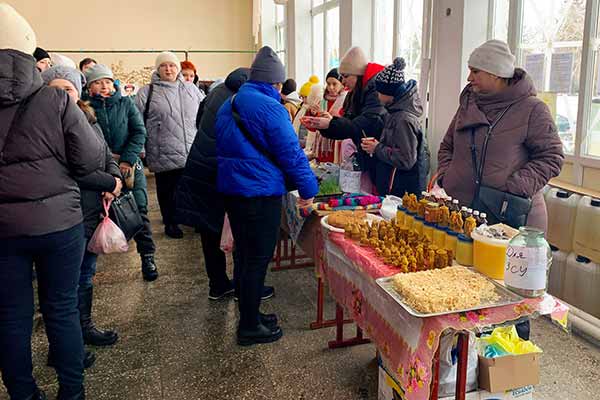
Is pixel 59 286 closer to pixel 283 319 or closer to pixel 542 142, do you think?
pixel 283 319

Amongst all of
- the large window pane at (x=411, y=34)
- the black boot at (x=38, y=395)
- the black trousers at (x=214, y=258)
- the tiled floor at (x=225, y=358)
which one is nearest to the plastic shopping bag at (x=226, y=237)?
the black trousers at (x=214, y=258)

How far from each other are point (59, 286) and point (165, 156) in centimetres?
223

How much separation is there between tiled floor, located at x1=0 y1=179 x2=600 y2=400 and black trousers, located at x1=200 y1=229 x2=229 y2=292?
0.12 m

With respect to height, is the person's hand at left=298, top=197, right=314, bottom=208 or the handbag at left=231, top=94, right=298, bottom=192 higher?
the handbag at left=231, top=94, right=298, bottom=192

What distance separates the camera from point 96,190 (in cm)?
202

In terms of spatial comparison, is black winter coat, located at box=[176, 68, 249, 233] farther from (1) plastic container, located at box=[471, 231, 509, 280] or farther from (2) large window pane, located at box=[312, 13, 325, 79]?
(2) large window pane, located at box=[312, 13, 325, 79]

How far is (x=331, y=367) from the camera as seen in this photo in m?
2.23

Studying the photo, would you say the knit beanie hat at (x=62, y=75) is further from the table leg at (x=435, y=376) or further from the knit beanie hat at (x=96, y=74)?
the table leg at (x=435, y=376)

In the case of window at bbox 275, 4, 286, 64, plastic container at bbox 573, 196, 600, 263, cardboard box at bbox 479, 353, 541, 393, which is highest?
window at bbox 275, 4, 286, 64

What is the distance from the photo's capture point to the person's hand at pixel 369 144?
2625 mm

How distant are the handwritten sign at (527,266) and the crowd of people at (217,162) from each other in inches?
27.1

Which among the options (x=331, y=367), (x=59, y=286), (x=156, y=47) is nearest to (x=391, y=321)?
(x=331, y=367)

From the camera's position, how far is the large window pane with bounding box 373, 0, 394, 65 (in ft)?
15.8

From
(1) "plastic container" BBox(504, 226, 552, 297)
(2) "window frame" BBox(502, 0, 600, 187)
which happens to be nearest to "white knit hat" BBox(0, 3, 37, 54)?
(1) "plastic container" BBox(504, 226, 552, 297)
